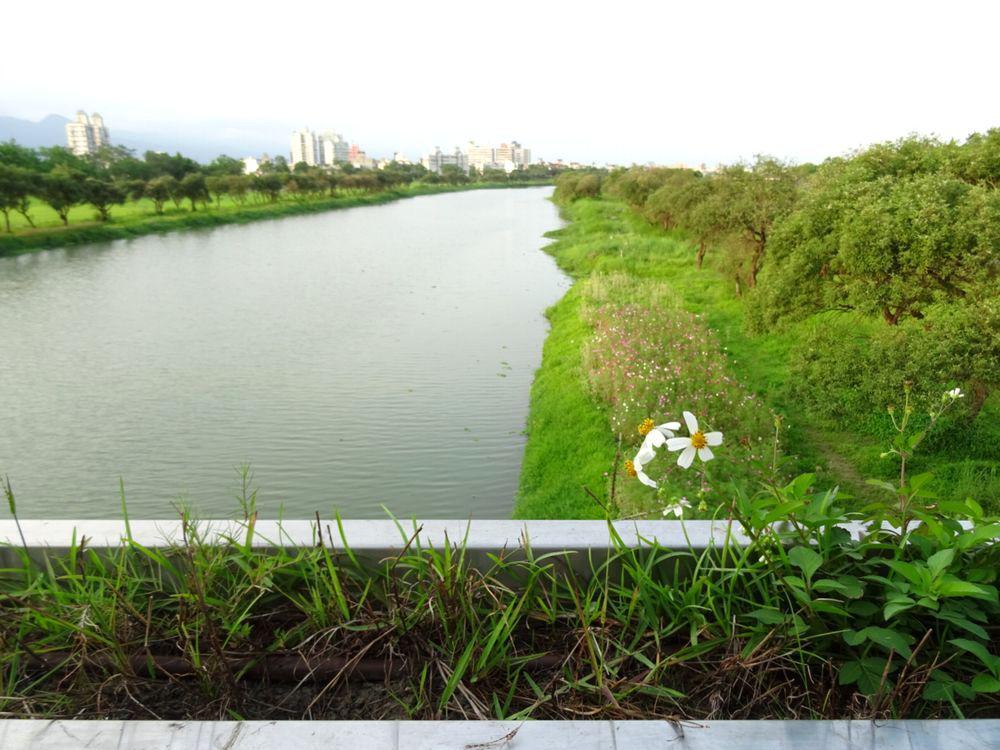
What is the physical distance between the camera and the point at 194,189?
40875 millimetres

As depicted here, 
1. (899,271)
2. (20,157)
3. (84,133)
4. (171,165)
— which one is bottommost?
(899,271)

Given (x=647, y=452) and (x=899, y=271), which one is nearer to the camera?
(x=647, y=452)

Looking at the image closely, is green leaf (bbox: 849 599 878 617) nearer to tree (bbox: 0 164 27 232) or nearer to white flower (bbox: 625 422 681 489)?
white flower (bbox: 625 422 681 489)

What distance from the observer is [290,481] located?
27.2 ft

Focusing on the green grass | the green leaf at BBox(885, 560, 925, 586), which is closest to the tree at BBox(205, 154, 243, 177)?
the green grass

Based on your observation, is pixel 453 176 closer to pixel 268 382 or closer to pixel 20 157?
pixel 20 157

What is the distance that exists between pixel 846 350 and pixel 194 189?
136ft

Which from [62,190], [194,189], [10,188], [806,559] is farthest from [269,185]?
[806,559]

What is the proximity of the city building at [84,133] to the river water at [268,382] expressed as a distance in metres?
171

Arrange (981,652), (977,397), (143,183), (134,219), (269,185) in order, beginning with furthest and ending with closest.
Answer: (269,185)
(143,183)
(134,219)
(977,397)
(981,652)

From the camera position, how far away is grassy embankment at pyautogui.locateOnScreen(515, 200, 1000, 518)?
7.04m

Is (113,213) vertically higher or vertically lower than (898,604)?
lower

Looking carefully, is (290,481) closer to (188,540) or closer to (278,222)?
(188,540)

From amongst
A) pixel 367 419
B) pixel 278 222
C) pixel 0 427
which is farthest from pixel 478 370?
pixel 278 222
